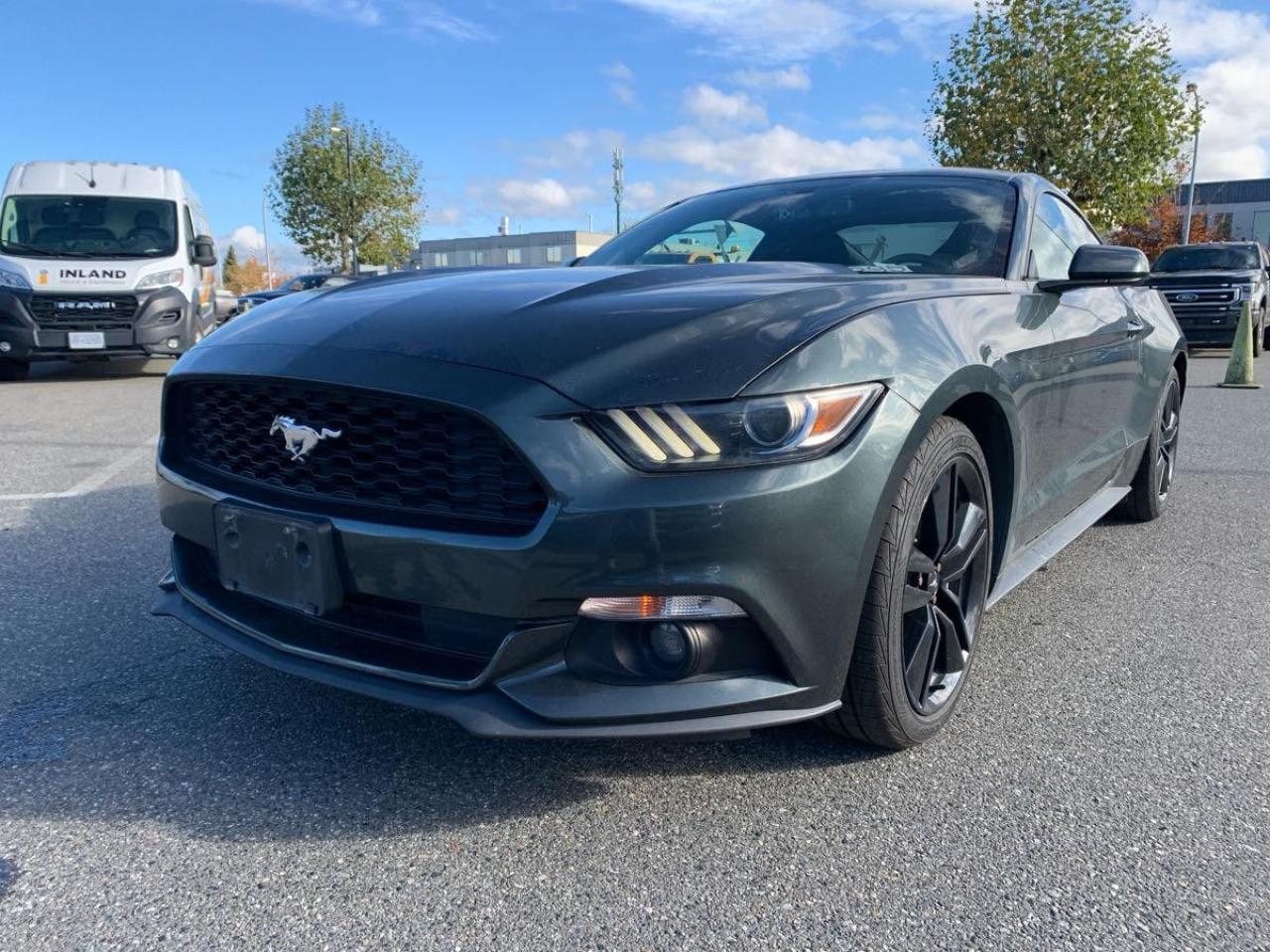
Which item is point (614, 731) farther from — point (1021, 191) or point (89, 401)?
point (89, 401)

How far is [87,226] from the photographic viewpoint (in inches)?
427

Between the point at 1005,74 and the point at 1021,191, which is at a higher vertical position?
the point at 1005,74

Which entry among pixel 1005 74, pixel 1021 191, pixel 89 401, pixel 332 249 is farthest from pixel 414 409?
pixel 332 249

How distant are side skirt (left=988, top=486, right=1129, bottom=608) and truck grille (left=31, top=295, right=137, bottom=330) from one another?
9.83 m

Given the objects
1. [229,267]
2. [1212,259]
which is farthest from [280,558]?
[229,267]

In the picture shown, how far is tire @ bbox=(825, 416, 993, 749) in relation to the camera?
206 cm

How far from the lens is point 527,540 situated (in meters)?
1.83

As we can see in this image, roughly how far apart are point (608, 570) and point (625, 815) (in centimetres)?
60

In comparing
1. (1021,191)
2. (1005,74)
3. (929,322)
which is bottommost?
(929,322)

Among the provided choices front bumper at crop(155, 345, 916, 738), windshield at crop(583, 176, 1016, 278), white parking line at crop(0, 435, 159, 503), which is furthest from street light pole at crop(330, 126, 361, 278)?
front bumper at crop(155, 345, 916, 738)

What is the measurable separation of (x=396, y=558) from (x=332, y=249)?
41.9 m

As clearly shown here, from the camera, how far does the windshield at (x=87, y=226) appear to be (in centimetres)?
1056

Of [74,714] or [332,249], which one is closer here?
[74,714]

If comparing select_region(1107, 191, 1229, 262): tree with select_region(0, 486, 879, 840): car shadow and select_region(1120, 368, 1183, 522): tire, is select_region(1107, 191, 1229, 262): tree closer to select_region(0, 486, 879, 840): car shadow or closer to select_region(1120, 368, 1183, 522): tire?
select_region(1120, 368, 1183, 522): tire
